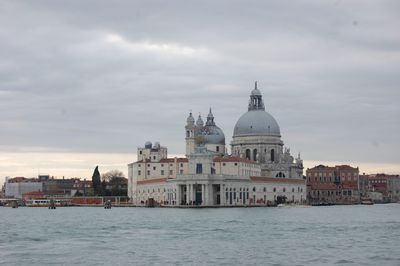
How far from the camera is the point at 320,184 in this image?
5340 inches

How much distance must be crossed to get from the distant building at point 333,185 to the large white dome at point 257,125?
57.9 ft

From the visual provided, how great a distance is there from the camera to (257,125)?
11081 centimetres

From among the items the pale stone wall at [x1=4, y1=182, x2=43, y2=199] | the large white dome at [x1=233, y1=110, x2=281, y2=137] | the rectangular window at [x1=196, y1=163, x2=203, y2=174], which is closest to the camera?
the rectangular window at [x1=196, y1=163, x2=203, y2=174]

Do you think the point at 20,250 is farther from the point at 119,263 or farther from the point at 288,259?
the point at 288,259

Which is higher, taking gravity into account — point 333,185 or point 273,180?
point 333,185

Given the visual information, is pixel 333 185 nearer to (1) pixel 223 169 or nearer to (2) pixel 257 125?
(2) pixel 257 125

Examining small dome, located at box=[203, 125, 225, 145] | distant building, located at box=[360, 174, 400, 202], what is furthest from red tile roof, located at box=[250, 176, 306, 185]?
distant building, located at box=[360, 174, 400, 202]

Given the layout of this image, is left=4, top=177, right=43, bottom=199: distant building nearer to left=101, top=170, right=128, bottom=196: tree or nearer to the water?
left=101, top=170, right=128, bottom=196: tree

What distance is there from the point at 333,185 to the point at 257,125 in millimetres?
29475

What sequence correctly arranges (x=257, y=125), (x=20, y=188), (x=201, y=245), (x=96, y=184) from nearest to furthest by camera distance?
1. (x=201, y=245)
2. (x=257, y=125)
3. (x=96, y=184)
4. (x=20, y=188)

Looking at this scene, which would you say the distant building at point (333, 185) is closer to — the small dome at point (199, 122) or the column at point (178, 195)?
the small dome at point (199, 122)

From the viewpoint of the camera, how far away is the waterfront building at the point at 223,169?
94.3 m

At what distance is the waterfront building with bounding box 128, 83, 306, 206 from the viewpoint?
94.3m

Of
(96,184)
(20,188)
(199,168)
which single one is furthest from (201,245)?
(20,188)
